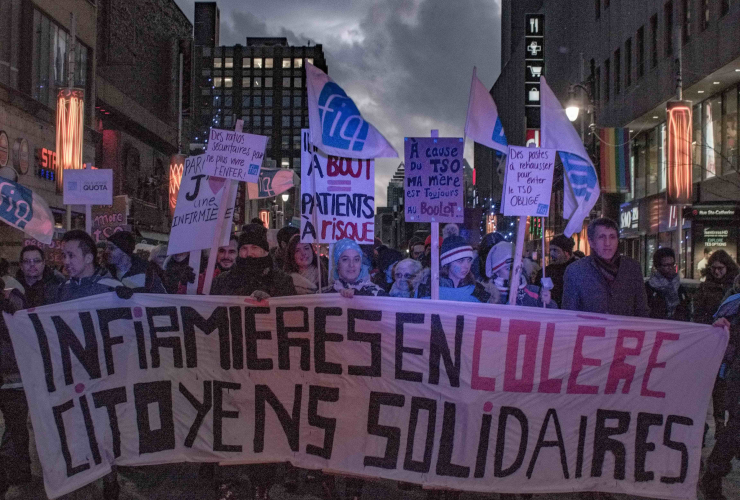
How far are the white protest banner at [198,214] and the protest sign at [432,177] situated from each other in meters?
1.65

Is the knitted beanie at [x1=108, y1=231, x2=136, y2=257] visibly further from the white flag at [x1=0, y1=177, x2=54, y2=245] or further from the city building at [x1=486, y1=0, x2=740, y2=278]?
A: the city building at [x1=486, y1=0, x2=740, y2=278]

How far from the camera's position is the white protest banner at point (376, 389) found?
4832mm

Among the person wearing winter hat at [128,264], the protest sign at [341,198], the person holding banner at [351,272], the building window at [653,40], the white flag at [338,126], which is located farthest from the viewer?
the building window at [653,40]

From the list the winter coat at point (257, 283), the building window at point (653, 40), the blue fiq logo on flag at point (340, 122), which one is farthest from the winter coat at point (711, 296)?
the building window at point (653, 40)

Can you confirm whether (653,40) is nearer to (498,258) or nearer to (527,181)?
(527,181)

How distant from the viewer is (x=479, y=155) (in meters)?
97.2

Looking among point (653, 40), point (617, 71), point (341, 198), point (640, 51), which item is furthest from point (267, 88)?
point (341, 198)

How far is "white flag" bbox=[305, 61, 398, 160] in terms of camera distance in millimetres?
6520

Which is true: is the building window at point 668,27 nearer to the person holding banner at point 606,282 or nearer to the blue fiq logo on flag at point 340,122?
the blue fiq logo on flag at point 340,122

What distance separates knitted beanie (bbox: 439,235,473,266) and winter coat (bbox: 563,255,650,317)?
833 millimetres

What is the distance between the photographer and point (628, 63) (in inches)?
1266

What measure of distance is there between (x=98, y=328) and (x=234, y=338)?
91 centimetres

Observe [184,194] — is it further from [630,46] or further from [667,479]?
[630,46]

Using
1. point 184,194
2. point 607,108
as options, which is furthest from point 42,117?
point 607,108
